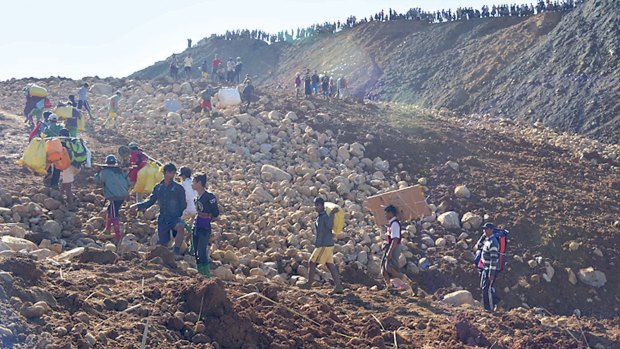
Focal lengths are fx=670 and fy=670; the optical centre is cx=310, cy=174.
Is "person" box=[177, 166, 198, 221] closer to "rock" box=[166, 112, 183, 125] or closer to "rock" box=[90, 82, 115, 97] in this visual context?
"rock" box=[166, 112, 183, 125]

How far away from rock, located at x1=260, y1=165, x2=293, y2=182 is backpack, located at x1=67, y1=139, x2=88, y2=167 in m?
4.41

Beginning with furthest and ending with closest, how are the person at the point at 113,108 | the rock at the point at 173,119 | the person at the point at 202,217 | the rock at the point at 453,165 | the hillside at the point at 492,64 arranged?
the hillside at the point at 492,64 < the rock at the point at 173,119 < the person at the point at 113,108 < the rock at the point at 453,165 < the person at the point at 202,217

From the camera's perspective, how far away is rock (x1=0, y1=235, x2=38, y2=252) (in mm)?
6775

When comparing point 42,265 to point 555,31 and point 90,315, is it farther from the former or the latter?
point 555,31

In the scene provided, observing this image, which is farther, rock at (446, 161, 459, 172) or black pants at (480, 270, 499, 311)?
rock at (446, 161, 459, 172)

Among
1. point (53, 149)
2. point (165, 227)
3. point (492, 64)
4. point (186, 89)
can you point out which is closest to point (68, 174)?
point (53, 149)

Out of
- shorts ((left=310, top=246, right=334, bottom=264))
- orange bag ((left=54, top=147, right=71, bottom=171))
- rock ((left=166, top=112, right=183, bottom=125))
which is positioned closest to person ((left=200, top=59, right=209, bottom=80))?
rock ((left=166, top=112, right=183, bottom=125))

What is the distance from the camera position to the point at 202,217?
6930mm

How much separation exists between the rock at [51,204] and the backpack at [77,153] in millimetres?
A: 577

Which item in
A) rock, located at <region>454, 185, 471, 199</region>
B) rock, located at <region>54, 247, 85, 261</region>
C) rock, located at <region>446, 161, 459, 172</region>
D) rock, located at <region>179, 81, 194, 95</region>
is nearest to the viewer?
rock, located at <region>54, 247, 85, 261</region>

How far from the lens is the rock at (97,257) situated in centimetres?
652

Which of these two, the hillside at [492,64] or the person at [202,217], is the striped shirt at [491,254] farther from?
the hillside at [492,64]

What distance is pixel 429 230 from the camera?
12.1 metres

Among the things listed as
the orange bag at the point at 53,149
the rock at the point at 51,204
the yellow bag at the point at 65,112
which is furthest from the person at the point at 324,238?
the yellow bag at the point at 65,112
